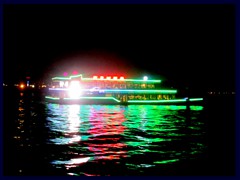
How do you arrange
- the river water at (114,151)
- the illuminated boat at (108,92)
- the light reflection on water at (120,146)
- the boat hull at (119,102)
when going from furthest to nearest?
the illuminated boat at (108,92) → the boat hull at (119,102) → the light reflection on water at (120,146) → the river water at (114,151)

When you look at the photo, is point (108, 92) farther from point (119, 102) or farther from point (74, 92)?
point (74, 92)

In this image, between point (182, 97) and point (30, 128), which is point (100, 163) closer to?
point (30, 128)

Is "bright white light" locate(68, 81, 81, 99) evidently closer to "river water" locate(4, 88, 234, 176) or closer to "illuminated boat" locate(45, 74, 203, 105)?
"illuminated boat" locate(45, 74, 203, 105)

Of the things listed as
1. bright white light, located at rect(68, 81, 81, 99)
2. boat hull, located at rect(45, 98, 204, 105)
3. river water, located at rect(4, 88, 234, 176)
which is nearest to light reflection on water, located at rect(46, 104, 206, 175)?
river water, located at rect(4, 88, 234, 176)

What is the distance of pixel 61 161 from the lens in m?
11.1

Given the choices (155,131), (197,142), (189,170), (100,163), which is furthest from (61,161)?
(155,131)

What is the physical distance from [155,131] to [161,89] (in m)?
28.7

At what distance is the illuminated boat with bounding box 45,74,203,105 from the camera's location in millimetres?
43250

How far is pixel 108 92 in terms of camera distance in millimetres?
44594

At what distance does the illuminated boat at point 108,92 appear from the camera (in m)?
43.2

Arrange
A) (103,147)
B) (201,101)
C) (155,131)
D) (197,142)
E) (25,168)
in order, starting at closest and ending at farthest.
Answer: (25,168)
(103,147)
(197,142)
(155,131)
(201,101)

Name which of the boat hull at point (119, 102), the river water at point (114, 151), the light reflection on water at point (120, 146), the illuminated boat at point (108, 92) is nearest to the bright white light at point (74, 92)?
the illuminated boat at point (108, 92)

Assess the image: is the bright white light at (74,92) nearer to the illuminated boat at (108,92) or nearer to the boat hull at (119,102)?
the illuminated boat at (108,92)

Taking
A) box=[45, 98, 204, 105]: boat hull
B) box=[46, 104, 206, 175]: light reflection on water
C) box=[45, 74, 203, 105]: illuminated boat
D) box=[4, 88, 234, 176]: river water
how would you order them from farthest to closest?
box=[45, 74, 203, 105]: illuminated boat, box=[45, 98, 204, 105]: boat hull, box=[46, 104, 206, 175]: light reflection on water, box=[4, 88, 234, 176]: river water
